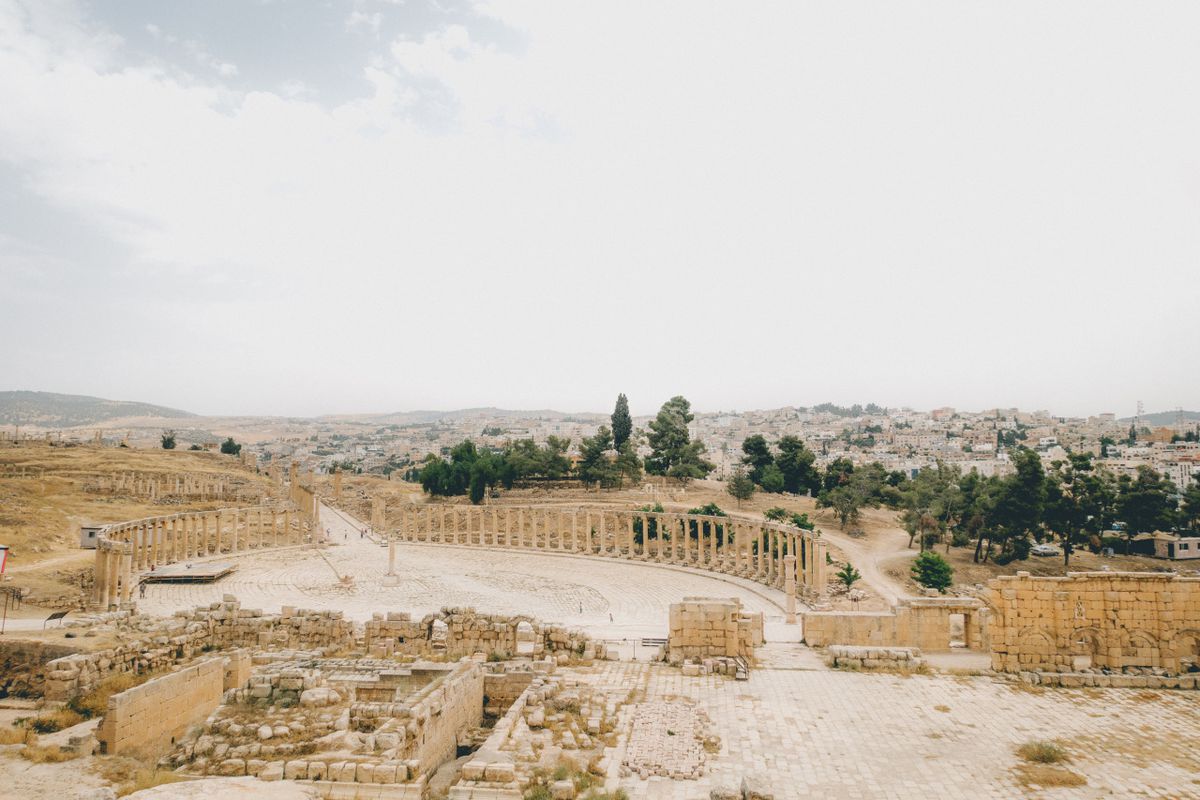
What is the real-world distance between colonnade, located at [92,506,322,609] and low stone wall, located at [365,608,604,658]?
1450cm

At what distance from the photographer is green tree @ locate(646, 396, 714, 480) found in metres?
71.3

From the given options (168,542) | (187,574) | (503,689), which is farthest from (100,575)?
(503,689)

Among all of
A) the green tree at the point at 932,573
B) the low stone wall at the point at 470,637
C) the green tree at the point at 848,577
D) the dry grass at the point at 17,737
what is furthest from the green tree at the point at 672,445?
the dry grass at the point at 17,737

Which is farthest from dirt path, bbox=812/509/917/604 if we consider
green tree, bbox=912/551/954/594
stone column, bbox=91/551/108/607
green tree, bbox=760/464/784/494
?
stone column, bbox=91/551/108/607

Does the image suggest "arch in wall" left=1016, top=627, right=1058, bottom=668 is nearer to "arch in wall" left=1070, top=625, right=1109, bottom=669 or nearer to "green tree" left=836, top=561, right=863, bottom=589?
"arch in wall" left=1070, top=625, right=1109, bottom=669

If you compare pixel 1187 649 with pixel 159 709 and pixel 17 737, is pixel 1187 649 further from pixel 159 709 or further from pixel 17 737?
pixel 17 737

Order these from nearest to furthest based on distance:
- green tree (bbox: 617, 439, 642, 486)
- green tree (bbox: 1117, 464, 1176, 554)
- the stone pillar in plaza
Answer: the stone pillar in plaza < green tree (bbox: 1117, 464, 1176, 554) < green tree (bbox: 617, 439, 642, 486)

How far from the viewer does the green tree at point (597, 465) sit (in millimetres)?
65938

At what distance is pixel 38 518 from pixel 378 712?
36.2 meters

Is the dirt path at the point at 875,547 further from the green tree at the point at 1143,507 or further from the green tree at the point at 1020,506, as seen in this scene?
the green tree at the point at 1143,507

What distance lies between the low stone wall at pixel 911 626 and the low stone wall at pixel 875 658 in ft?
3.68

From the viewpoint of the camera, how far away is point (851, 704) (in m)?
14.9

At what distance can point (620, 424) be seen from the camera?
7481 cm

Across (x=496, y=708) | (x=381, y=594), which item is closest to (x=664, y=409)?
(x=381, y=594)
